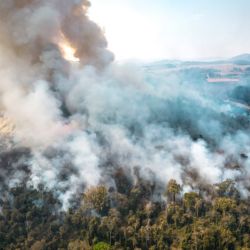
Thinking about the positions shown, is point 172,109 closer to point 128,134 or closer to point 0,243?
point 128,134

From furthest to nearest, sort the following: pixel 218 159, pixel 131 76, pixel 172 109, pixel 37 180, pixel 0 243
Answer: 1. pixel 131 76
2. pixel 172 109
3. pixel 218 159
4. pixel 37 180
5. pixel 0 243

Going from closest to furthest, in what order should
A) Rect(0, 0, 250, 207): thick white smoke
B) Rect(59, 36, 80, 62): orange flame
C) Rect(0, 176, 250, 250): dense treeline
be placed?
Rect(0, 176, 250, 250): dense treeline → Rect(0, 0, 250, 207): thick white smoke → Rect(59, 36, 80, 62): orange flame

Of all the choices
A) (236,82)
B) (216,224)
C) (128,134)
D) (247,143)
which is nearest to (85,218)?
(216,224)

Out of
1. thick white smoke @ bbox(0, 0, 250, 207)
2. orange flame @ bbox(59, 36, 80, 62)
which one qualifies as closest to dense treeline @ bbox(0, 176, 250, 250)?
thick white smoke @ bbox(0, 0, 250, 207)

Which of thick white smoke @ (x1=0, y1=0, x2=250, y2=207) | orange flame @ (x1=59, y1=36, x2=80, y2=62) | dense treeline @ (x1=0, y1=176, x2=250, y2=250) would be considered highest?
orange flame @ (x1=59, y1=36, x2=80, y2=62)

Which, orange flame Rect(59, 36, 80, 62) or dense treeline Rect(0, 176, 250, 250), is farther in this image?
orange flame Rect(59, 36, 80, 62)

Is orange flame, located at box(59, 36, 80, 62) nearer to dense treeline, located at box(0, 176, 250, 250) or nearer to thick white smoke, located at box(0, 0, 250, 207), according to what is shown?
thick white smoke, located at box(0, 0, 250, 207)
